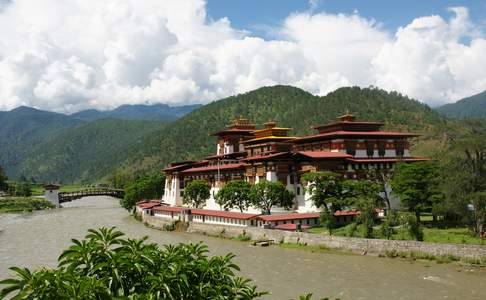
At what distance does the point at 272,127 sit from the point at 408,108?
4123 inches

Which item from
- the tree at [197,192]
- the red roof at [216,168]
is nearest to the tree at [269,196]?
the red roof at [216,168]

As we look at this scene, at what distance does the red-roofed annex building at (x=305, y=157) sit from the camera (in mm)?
70000

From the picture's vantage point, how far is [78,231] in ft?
245

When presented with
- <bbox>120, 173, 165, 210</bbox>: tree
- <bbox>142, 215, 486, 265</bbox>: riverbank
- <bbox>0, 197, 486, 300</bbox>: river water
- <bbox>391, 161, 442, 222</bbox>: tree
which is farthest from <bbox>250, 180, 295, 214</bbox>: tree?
<bbox>120, 173, 165, 210</bbox>: tree

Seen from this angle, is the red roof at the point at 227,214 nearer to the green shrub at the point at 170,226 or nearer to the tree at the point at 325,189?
the green shrub at the point at 170,226

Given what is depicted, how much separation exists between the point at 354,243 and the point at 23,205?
361 feet

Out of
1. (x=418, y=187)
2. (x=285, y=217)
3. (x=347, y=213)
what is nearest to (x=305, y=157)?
(x=347, y=213)

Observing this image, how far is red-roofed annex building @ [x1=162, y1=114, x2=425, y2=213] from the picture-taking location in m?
70.0

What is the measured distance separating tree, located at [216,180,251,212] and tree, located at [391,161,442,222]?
66.6ft

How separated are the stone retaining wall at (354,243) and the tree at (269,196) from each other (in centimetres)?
584

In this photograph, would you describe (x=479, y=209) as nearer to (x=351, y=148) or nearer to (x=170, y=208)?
(x=351, y=148)

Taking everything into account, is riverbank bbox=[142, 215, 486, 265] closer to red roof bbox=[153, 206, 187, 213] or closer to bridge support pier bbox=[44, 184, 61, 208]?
red roof bbox=[153, 206, 187, 213]

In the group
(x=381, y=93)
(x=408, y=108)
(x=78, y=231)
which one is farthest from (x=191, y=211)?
(x=381, y=93)

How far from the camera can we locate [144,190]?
110m
